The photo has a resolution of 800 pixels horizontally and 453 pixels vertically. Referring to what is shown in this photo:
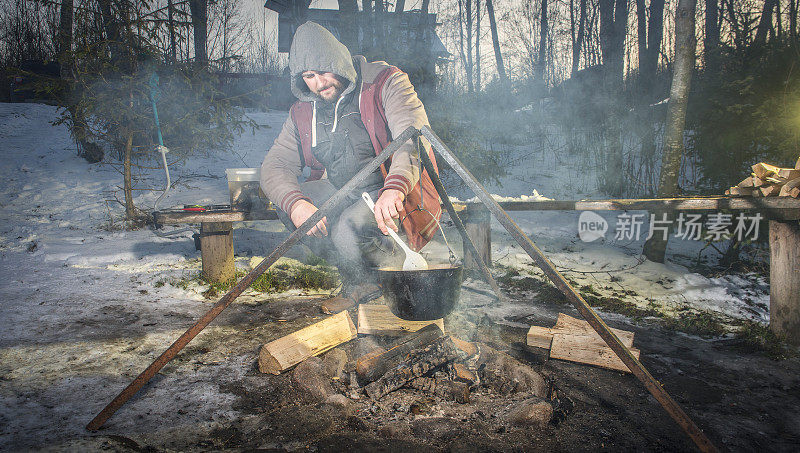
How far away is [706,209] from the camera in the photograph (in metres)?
3.37

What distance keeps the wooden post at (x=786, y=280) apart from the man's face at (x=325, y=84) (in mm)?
3707

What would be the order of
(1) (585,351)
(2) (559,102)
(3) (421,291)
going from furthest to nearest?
(2) (559,102) → (1) (585,351) → (3) (421,291)

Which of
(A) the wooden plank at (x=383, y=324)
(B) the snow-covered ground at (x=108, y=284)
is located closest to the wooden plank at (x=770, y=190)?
(B) the snow-covered ground at (x=108, y=284)

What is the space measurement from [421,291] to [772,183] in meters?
3.15

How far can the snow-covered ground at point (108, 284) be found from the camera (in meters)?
1.99

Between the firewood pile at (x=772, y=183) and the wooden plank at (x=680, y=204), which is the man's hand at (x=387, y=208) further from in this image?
the firewood pile at (x=772, y=183)

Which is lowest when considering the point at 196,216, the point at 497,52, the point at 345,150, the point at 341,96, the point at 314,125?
the point at 196,216

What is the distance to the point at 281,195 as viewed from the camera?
9.74 feet

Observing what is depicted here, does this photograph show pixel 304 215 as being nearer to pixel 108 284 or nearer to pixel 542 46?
pixel 108 284

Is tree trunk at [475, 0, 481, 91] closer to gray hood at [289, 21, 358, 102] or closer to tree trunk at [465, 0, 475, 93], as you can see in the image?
tree trunk at [465, 0, 475, 93]

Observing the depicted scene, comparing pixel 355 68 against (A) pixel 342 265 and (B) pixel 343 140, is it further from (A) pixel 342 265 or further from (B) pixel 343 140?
(A) pixel 342 265

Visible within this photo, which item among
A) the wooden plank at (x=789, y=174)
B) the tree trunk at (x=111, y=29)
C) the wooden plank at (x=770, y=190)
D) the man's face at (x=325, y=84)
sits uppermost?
the tree trunk at (x=111, y=29)

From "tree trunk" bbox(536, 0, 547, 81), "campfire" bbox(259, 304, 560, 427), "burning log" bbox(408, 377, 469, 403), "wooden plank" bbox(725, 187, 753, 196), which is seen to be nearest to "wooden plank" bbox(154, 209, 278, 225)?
"campfire" bbox(259, 304, 560, 427)

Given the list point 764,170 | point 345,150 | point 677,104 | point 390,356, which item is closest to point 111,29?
point 345,150
